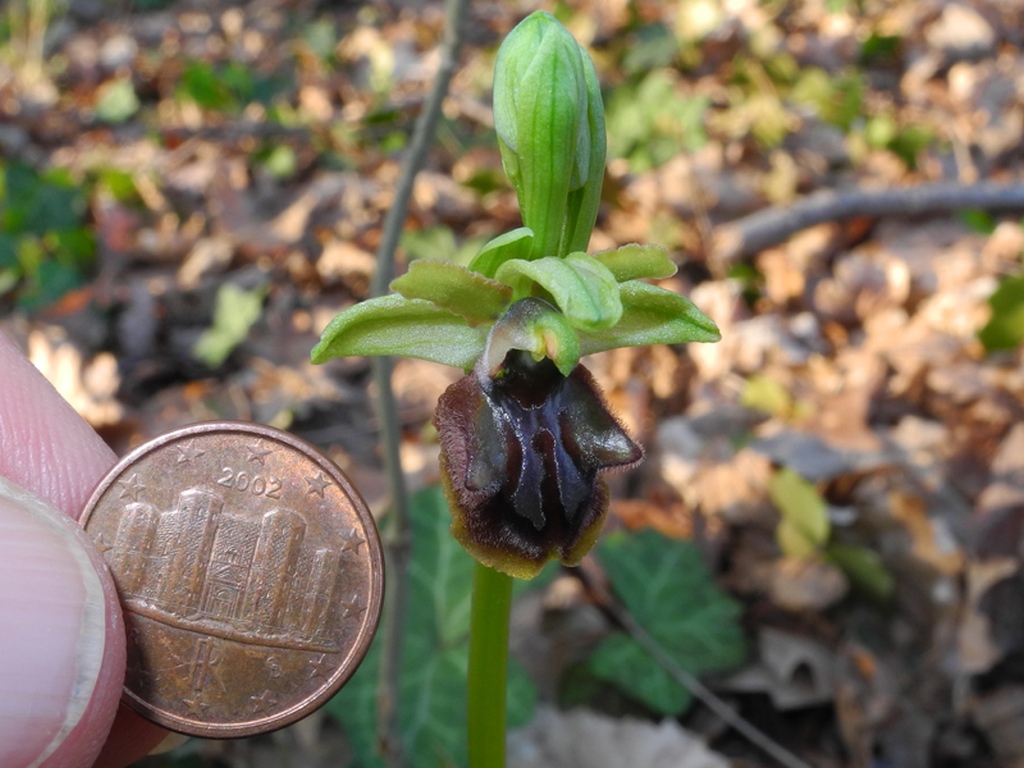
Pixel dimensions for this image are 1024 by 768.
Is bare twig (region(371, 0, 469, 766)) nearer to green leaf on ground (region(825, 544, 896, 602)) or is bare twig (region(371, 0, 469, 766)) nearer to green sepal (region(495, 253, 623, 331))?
green sepal (region(495, 253, 623, 331))

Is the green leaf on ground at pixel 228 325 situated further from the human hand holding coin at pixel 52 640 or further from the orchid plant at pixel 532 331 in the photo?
the orchid plant at pixel 532 331

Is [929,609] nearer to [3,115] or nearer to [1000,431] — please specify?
[1000,431]

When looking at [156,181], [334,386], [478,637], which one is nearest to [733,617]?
[478,637]

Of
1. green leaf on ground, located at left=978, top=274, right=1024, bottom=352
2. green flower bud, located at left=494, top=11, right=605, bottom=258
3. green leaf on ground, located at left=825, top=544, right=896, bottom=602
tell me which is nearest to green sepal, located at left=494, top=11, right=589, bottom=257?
green flower bud, located at left=494, top=11, right=605, bottom=258

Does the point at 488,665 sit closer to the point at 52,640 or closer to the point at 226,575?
the point at 226,575

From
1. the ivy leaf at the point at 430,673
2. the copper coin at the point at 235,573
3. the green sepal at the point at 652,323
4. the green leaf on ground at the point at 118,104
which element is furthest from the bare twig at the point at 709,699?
the green leaf on ground at the point at 118,104

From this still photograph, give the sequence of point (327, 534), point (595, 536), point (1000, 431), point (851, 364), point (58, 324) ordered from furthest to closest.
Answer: point (58, 324)
point (851, 364)
point (1000, 431)
point (327, 534)
point (595, 536)

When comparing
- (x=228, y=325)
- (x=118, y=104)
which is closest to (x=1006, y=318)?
(x=228, y=325)
